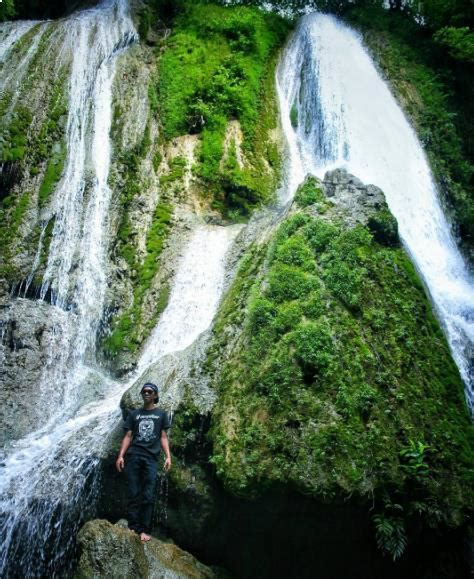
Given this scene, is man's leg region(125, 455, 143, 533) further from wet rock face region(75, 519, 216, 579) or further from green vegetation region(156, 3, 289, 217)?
green vegetation region(156, 3, 289, 217)

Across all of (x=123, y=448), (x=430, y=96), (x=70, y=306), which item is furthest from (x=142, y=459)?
(x=430, y=96)

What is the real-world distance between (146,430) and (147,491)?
0.64 meters

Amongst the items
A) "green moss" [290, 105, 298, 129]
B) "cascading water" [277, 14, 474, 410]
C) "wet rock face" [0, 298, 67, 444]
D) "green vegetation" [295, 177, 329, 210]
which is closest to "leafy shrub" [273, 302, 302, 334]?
"green vegetation" [295, 177, 329, 210]

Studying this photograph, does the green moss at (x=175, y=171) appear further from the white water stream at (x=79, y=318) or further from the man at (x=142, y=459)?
the man at (x=142, y=459)

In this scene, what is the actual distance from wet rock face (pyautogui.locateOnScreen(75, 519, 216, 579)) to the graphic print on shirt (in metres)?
1.02

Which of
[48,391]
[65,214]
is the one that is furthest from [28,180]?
[48,391]

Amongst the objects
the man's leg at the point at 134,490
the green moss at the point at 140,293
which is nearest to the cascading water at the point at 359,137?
the green moss at the point at 140,293

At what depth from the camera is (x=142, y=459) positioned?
5.57m

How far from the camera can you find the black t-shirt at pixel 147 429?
561 cm

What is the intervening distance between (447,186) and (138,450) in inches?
486

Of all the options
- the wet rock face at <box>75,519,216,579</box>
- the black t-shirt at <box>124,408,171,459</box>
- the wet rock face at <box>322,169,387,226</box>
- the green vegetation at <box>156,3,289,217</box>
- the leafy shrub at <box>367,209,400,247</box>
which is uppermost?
the green vegetation at <box>156,3,289,217</box>

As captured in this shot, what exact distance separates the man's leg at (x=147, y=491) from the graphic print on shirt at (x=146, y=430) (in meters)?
0.24

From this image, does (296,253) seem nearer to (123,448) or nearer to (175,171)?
(123,448)

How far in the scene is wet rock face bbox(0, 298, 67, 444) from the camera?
8.65 meters
